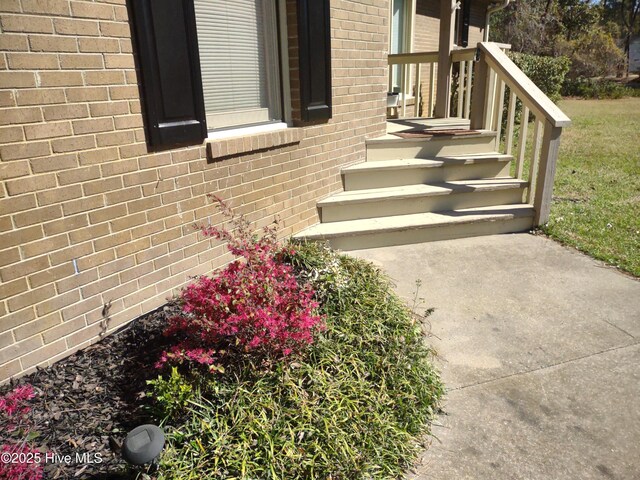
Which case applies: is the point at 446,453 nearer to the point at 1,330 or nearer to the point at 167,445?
the point at 167,445

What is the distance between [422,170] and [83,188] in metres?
3.38

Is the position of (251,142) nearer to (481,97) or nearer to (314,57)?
(314,57)

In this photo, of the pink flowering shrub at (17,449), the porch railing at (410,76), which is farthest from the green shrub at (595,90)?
the pink flowering shrub at (17,449)

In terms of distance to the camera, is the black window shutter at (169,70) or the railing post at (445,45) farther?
the railing post at (445,45)

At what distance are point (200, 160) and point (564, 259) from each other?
3.19 meters

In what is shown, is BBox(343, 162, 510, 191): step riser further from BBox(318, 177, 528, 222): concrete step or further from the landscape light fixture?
the landscape light fixture

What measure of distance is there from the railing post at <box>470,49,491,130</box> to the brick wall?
315cm

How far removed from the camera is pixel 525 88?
469cm

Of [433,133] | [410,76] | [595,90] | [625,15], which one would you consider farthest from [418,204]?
[625,15]

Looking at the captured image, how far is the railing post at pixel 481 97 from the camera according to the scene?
5387mm

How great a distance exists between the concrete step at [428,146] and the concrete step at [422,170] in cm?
8

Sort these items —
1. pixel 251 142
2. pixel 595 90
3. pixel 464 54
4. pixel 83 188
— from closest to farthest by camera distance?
pixel 83 188
pixel 251 142
pixel 464 54
pixel 595 90

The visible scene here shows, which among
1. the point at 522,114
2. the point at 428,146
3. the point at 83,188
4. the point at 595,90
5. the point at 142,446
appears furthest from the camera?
the point at 595,90

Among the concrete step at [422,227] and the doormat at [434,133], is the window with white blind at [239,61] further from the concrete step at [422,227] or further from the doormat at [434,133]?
the doormat at [434,133]
